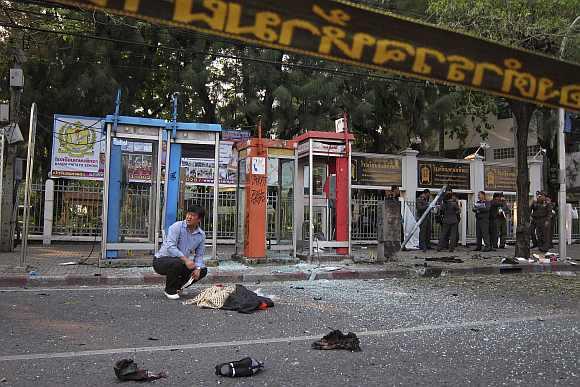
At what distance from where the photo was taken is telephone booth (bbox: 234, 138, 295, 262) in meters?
11.8

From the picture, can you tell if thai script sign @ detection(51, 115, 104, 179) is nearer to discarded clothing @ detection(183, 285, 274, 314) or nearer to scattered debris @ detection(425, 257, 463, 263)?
scattered debris @ detection(425, 257, 463, 263)

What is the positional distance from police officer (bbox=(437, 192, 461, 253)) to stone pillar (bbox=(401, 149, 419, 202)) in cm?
202

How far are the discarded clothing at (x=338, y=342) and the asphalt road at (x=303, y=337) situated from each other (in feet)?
0.35

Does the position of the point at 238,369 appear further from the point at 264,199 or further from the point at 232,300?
the point at 264,199

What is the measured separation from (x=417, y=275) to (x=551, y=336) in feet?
18.2

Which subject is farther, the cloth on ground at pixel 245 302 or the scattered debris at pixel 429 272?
the scattered debris at pixel 429 272

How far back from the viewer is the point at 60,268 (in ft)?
34.8

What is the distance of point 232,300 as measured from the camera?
23.6ft

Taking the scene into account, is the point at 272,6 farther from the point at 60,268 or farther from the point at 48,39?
the point at 48,39

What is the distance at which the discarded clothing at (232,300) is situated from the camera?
7062 mm

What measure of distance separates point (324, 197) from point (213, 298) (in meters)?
6.41

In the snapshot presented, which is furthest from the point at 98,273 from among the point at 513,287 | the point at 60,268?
the point at 513,287

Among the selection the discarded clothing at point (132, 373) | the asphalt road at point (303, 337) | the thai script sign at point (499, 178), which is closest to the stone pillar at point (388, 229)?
the asphalt road at point (303, 337)

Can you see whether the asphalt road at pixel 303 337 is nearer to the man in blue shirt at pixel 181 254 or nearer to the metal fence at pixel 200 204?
the man in blue shirt at pixel 181 254
